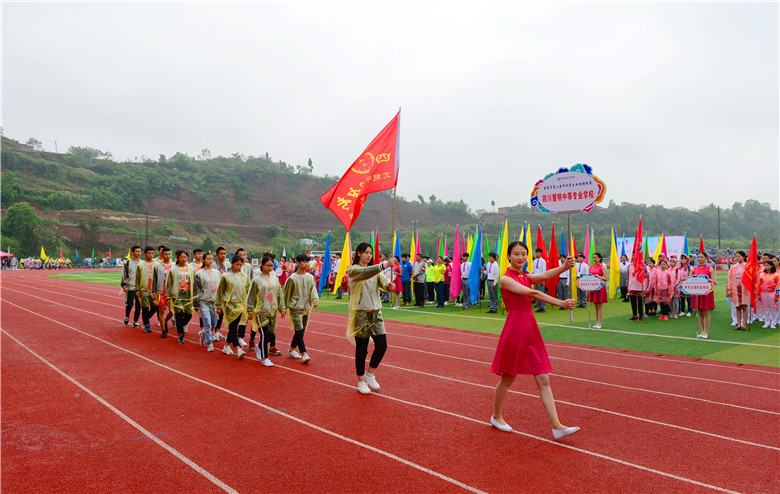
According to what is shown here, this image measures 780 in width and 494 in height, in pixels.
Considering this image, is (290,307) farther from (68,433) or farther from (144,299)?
(144,299)

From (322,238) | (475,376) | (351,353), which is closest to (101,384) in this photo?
(351,353)

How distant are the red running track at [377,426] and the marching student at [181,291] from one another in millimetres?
1604

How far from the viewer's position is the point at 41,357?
8.16 m

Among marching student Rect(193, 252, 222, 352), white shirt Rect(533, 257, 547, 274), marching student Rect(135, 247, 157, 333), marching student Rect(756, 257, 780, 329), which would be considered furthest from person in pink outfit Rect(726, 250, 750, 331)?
marching student Rect(135, 247, 157, 333)

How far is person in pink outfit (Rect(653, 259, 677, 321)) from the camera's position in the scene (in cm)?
1215

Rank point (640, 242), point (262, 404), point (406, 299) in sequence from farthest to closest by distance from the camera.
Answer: point (406, 299) < point (640, 242) < point (262, 404)

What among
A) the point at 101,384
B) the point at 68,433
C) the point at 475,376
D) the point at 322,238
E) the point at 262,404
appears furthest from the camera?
the point at 322,238

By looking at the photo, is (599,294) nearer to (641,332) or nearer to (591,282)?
(591,282)

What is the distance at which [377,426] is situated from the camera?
4.75 m

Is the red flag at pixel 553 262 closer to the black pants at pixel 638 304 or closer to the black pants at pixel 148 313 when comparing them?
the black pants at pixel 638 304

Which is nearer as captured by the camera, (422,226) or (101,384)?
(101,384)

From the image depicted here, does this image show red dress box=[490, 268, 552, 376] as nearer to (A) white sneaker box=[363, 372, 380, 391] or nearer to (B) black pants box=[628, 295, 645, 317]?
(A) white sneaker box=[363, 372, 380, 391]

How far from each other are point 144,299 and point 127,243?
6907cm

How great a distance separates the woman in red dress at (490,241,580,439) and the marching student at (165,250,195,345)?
7369 mm
